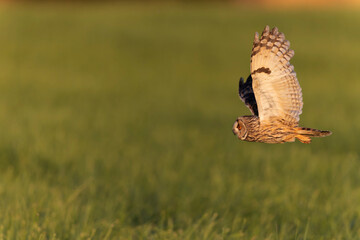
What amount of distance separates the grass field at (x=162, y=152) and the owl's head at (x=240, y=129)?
1890 millimetres

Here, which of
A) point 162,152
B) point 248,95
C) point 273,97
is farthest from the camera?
point 162,152

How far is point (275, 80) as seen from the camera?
202 cm

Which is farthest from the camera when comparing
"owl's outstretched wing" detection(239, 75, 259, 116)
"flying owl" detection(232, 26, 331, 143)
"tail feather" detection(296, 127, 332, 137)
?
"owl's outstretched wing" detection(239, 75, 259, 116)

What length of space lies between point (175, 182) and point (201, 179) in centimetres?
38

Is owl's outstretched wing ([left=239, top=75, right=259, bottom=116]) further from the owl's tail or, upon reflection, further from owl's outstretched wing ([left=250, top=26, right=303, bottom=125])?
the owl's tail

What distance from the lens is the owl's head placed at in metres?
1.81

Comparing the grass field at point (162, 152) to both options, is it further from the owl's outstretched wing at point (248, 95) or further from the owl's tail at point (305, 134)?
the owl's tail at point (305, 134)

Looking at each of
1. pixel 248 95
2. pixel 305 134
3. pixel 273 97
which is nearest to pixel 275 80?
pixel 273 97

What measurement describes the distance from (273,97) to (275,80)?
0.28 ft

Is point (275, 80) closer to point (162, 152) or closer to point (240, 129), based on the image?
point (240, 129)

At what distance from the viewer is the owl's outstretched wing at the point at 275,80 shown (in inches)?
76.3

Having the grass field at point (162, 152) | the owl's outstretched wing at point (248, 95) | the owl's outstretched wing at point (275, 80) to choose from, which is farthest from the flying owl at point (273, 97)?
the grass field at point (162, 152)

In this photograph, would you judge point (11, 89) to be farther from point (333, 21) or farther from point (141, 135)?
point (333, 21)

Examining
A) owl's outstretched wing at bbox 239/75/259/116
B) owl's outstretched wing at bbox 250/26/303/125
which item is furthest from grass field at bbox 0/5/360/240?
owl's outstretched wing at bbox 250/26/303/125
